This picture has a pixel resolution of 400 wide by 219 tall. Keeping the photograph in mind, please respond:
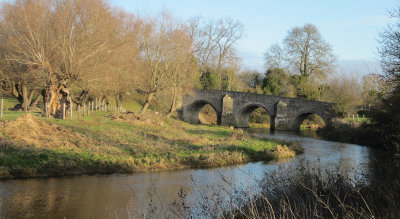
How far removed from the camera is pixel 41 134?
15133 mm

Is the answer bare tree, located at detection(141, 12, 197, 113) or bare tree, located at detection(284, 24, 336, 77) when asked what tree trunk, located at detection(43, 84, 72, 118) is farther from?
bare tree, located at detection(284, 24, 336, 77)

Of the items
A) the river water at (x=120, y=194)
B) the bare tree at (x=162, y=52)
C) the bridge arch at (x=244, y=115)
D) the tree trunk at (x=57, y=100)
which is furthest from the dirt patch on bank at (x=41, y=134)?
the bridge arch at (x=244, y=115)

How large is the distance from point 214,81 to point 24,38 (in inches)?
1274

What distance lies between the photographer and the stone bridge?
36312mm

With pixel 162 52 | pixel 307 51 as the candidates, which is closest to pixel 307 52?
pixel 307 51

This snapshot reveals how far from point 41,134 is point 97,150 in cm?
237

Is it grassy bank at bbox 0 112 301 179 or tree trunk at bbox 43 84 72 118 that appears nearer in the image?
grassy bank at bbox 0 112 301 179

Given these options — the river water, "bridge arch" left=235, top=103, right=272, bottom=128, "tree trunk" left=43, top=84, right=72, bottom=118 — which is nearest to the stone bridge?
"bridge arch" left=235, top=103, right=272, bottom=128

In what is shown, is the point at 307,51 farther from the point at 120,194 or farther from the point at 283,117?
the point at 120,194

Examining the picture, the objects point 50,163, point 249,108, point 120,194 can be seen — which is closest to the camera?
point 120,194

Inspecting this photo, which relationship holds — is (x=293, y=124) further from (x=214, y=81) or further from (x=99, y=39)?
(x=99, y=39)

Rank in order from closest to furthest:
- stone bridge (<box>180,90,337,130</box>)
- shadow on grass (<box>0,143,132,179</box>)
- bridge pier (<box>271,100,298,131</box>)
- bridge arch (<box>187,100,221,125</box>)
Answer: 1. shadow on grass (<box>0,143,132,179</box>)
2. stone bridge (<box>180,90,337,130</box>)
3. bridge pier (<box>271,100,298,131</box>)
4. bridge arch (<box>187,100,221,125</box>)

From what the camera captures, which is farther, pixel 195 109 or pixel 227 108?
pixel 195 109

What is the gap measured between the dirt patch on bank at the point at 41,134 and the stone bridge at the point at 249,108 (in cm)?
2218
